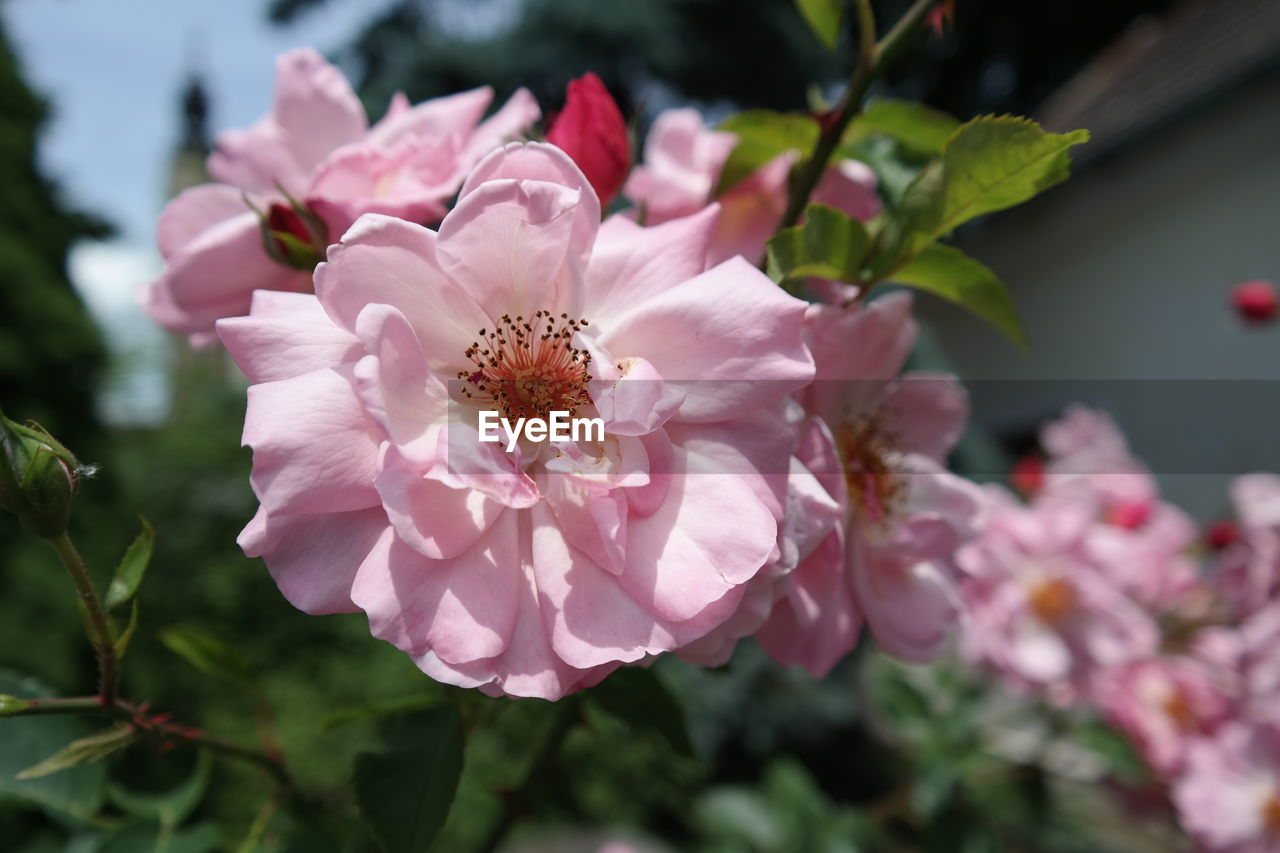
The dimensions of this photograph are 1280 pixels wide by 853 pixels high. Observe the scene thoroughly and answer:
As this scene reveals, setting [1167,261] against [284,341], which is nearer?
[284,341]

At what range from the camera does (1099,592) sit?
1.36 meters

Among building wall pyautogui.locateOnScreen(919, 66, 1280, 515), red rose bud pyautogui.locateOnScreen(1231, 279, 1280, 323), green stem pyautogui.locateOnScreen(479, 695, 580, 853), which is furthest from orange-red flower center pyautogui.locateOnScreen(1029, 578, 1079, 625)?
building wall pyautogui.locateOnScreen(919, 66, 1280, 515)

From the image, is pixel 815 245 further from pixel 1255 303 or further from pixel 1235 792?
pixel 1255 303

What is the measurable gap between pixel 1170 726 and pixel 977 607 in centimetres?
37

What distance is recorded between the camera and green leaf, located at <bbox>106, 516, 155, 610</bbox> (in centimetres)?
51

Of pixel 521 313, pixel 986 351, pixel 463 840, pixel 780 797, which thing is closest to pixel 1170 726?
pixel 780 797

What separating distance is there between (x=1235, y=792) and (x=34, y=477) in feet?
5.31

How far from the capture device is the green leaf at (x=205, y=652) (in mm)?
711

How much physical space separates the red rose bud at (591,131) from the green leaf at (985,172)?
232 millimetres

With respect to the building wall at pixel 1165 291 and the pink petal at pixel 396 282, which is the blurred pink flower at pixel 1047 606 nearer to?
the pink petal at pixel 396 282

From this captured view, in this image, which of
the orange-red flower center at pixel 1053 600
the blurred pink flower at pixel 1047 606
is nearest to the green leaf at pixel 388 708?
the blurred pink flower at pixel 1047 606

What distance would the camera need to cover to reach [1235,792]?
1.26 meters

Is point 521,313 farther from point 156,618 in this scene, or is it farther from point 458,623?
point 156,618
